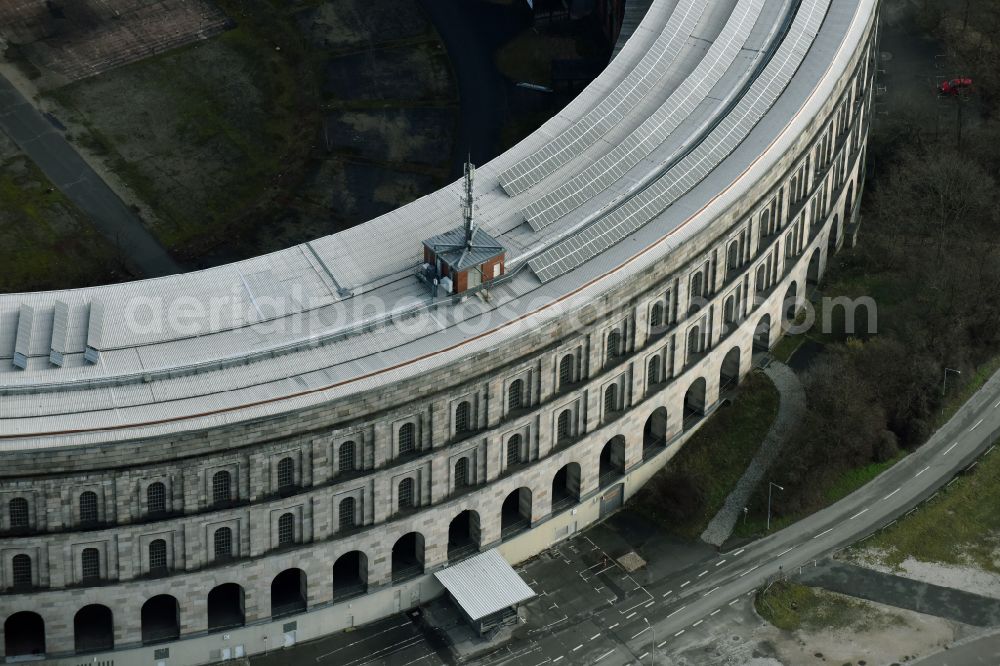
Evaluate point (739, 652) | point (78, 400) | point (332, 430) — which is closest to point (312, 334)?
point (332, 430)

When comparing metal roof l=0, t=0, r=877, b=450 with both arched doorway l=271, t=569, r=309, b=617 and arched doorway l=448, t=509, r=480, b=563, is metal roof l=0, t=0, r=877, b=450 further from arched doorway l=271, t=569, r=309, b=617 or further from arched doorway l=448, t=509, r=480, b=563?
arched doorway l=271, t=569, r=309, b=617

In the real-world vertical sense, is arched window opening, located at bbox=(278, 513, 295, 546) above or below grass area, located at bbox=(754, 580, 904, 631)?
above

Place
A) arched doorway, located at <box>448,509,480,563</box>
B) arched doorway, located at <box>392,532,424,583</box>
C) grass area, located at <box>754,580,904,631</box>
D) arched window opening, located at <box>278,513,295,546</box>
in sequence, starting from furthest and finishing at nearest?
arched doorway, located at <box>448,509,480,563</box> < grass area, located at <box>754,580,904,631</box> < arched doorway, located at <box>392,532,424,583</box> < arched window opening, located at <box>278,513,295,546</box>

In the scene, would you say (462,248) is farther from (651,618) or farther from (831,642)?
(831,642)

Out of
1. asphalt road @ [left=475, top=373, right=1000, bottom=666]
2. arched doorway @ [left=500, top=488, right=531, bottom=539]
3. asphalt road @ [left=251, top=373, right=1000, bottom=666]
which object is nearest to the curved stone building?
arched doorway @ [left=500, top=488, right=531, bottom=539]

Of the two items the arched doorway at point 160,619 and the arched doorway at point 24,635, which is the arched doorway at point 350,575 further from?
the arched doorway at point 24,635

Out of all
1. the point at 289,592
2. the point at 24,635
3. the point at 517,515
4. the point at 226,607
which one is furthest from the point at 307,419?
the point at 24,635

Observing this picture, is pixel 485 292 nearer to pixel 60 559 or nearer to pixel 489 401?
pixel 489 401
